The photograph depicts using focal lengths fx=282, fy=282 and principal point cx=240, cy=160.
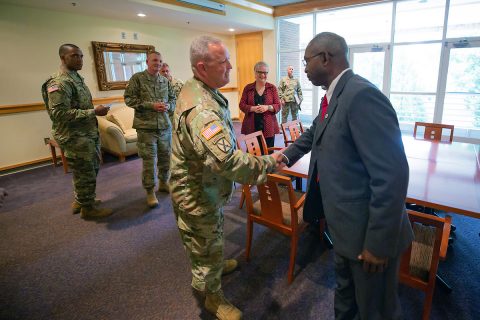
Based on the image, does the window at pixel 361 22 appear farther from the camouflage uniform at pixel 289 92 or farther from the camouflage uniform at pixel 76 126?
the camouflage uniform at pixel 76 126

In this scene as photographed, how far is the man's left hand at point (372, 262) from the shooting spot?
100 centimetres

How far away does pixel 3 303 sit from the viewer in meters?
1.79

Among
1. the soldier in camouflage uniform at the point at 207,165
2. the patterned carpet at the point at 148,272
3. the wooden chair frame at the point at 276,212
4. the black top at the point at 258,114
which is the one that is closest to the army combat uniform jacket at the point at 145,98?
the patterned carpet at the point at 148,272

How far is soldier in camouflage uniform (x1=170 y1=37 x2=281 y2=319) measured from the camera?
1.16 m

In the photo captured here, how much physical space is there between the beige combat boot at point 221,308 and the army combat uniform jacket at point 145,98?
1919mm

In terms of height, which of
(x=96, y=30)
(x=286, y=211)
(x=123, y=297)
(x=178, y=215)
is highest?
(x=96, y=30)

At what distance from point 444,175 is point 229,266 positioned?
152 cm

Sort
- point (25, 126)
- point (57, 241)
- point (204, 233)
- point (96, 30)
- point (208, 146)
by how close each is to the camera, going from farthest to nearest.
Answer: point (96, 30) → point (25, 126) → point (57, 241) → point (204, 233) → point (208, 146)

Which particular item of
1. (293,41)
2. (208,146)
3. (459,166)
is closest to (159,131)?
(208,146)

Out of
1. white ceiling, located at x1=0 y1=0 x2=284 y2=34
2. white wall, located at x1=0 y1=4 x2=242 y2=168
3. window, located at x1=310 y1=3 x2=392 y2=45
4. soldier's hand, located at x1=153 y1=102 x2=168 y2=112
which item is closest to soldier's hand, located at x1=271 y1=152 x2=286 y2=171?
soldier's hand, located at x1=153 y1=102 x2=168 y2=112

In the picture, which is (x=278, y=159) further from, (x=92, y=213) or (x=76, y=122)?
(x=92, y=213)

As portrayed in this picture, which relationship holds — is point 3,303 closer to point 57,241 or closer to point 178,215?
point 57,241

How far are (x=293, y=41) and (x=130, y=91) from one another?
17.4ft

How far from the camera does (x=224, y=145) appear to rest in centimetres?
112
